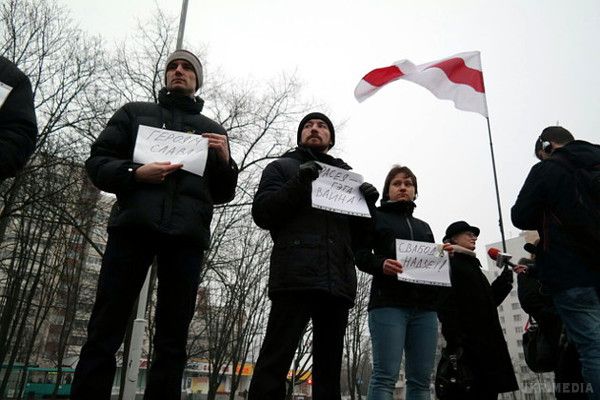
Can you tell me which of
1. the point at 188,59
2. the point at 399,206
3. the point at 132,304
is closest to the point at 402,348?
the point at 399,206

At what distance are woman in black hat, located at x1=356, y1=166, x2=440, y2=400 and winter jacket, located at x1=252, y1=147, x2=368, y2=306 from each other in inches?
26.9

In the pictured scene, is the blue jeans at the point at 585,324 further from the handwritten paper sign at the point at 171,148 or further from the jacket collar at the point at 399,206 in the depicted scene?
the handwritten paper sign at the point at 171,148

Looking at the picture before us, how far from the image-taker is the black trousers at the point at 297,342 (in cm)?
255

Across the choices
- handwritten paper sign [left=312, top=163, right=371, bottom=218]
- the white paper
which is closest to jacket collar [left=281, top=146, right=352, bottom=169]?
handwritten paper sign [left=312, top=163, right=371, bottom=218]

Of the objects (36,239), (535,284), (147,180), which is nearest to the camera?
(147,180)

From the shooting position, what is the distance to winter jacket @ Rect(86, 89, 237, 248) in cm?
264

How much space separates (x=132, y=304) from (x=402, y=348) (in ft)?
6.70

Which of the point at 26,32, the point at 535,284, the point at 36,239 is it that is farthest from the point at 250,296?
the point at 535,284

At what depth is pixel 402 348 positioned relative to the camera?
3486mm

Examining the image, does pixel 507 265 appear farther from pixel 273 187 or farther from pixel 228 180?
pixel 228 180

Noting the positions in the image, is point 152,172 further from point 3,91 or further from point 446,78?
point 446,78

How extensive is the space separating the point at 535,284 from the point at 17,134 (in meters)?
4.69

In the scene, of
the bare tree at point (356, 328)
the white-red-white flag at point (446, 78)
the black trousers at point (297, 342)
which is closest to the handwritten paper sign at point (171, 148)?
the black trousers at point (297, 342)

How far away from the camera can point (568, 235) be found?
3.21m
